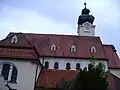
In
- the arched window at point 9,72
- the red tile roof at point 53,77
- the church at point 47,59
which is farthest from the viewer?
the red tile roof at point 53,77

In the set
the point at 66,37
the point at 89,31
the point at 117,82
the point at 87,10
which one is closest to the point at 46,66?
the point at 66,37

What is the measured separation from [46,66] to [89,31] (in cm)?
1722

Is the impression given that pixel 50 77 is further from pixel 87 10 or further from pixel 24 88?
pixel 87 10

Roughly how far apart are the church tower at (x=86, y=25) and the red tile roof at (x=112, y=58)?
328 inches

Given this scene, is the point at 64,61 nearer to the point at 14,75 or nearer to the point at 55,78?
the point at 55,78

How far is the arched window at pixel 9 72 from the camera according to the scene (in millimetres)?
27141

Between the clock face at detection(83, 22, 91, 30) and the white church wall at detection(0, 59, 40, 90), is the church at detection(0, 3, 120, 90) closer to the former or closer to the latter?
the white church wall at detection(0, 59, 40, 90)

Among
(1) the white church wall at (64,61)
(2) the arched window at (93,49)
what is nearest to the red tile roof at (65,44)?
(2) the arched window at (93,49)

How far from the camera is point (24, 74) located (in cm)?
2728

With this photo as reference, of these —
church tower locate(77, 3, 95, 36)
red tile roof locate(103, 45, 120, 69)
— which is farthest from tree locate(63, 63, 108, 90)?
church tower locate(77, 3, 95, 36)

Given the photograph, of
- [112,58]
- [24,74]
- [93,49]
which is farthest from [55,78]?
[112,58]

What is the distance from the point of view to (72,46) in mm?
35250

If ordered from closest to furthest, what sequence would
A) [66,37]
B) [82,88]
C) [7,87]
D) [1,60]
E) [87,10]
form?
1. [82,88]
2. [7,87]
3. [1,60]
4. [66,37]
5. [87,10]

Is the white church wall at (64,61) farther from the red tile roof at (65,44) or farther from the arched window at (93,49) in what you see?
the arched window at (93,49)
